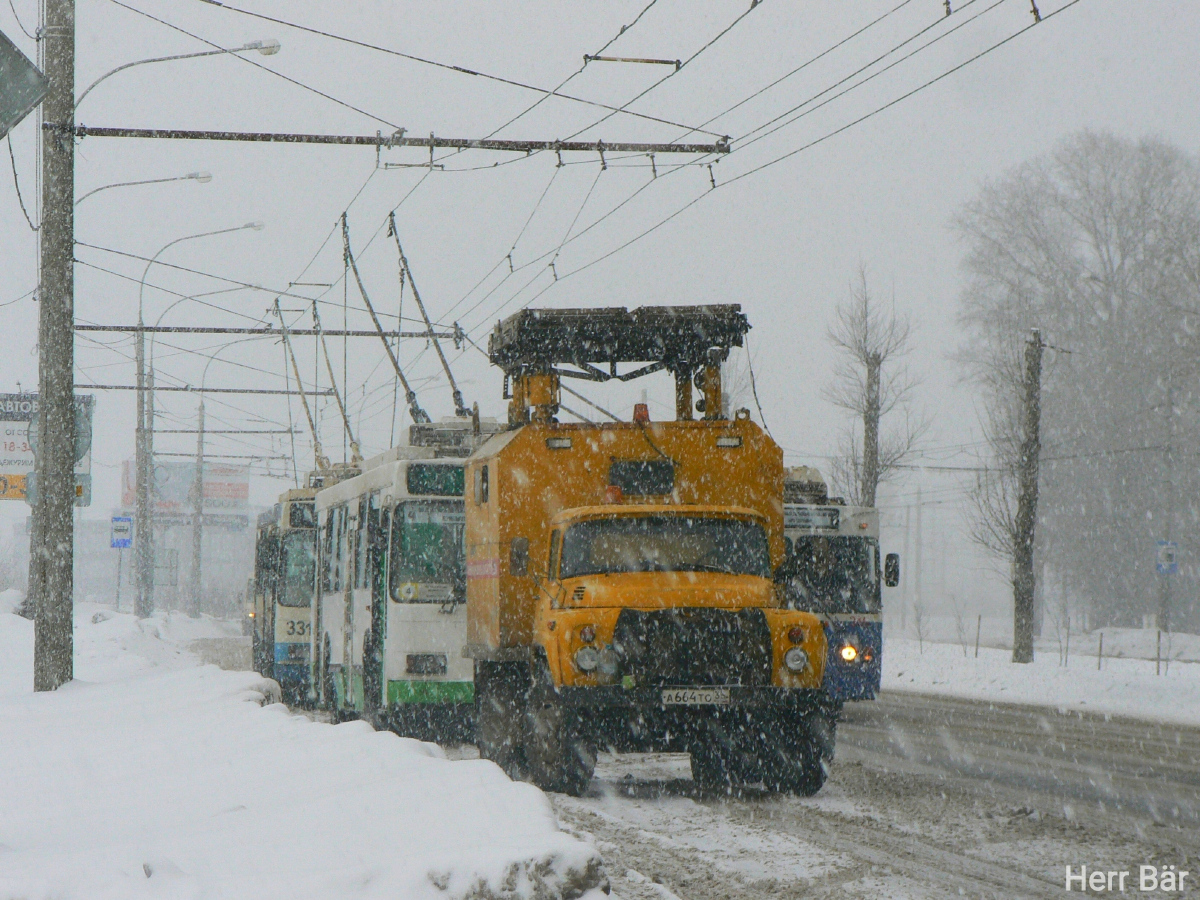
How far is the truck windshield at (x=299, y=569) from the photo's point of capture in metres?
23.9

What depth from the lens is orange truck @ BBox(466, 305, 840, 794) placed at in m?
11.0

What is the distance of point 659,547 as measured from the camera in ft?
39.0

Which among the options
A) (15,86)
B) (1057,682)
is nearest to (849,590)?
(1057,682)

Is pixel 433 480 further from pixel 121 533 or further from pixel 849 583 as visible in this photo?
pixel 121 533

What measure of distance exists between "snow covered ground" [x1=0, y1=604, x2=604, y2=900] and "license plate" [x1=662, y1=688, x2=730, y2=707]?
2661 mm

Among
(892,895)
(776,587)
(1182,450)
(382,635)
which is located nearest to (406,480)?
(382,635)

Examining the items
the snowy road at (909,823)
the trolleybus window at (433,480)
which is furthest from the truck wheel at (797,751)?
the trolleybus window at (433,480)

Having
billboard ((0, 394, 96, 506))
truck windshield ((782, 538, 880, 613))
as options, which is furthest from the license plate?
billboard ((0, 394, 96, 506))

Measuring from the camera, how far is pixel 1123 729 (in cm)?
1927

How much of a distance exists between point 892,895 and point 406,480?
9127 mm

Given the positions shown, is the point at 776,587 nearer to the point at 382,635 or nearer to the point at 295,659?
the point at 382,635

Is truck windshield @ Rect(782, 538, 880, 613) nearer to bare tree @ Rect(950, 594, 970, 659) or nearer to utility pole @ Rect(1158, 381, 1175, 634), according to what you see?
bare tree @ Rect(950, 594, 970, 659)

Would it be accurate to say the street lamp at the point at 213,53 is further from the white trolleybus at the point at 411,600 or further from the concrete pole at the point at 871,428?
the concrete pole at the point at 871,428

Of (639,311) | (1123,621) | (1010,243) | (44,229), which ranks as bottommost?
(1123,621)
